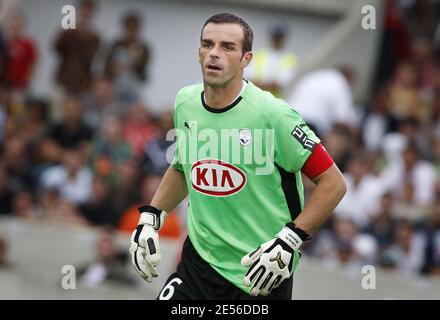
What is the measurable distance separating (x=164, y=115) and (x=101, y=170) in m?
1.20

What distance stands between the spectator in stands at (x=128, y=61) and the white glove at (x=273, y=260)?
9.94 meters

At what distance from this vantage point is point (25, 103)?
54.7 feet

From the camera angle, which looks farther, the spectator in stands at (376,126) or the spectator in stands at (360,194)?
the spectator in stands at (376,126)

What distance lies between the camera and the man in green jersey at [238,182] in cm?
668

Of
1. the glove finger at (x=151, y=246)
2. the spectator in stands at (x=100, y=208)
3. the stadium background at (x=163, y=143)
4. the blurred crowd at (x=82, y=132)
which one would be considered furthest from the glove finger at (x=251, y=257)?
the spectator in stands at (x=100, y=208)

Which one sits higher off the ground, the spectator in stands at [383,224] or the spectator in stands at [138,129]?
the spectator in stands at [138,129]

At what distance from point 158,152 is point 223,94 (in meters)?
7.93

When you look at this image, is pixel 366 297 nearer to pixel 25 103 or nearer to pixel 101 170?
pixel 101 170

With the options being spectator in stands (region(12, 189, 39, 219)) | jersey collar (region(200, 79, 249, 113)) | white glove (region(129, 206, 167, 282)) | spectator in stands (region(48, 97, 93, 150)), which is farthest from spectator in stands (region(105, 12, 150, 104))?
jersey collar (region(200, 79, 249, 113))

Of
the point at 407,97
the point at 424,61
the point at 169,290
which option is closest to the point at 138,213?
the point at 407,97

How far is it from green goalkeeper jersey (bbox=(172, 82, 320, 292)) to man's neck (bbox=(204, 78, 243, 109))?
30mm

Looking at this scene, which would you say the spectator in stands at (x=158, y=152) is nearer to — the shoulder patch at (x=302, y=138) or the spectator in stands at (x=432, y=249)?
the spectator in stands at (x=432, y=249)

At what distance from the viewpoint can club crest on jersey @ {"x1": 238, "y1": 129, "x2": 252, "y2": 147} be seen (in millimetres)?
6791
